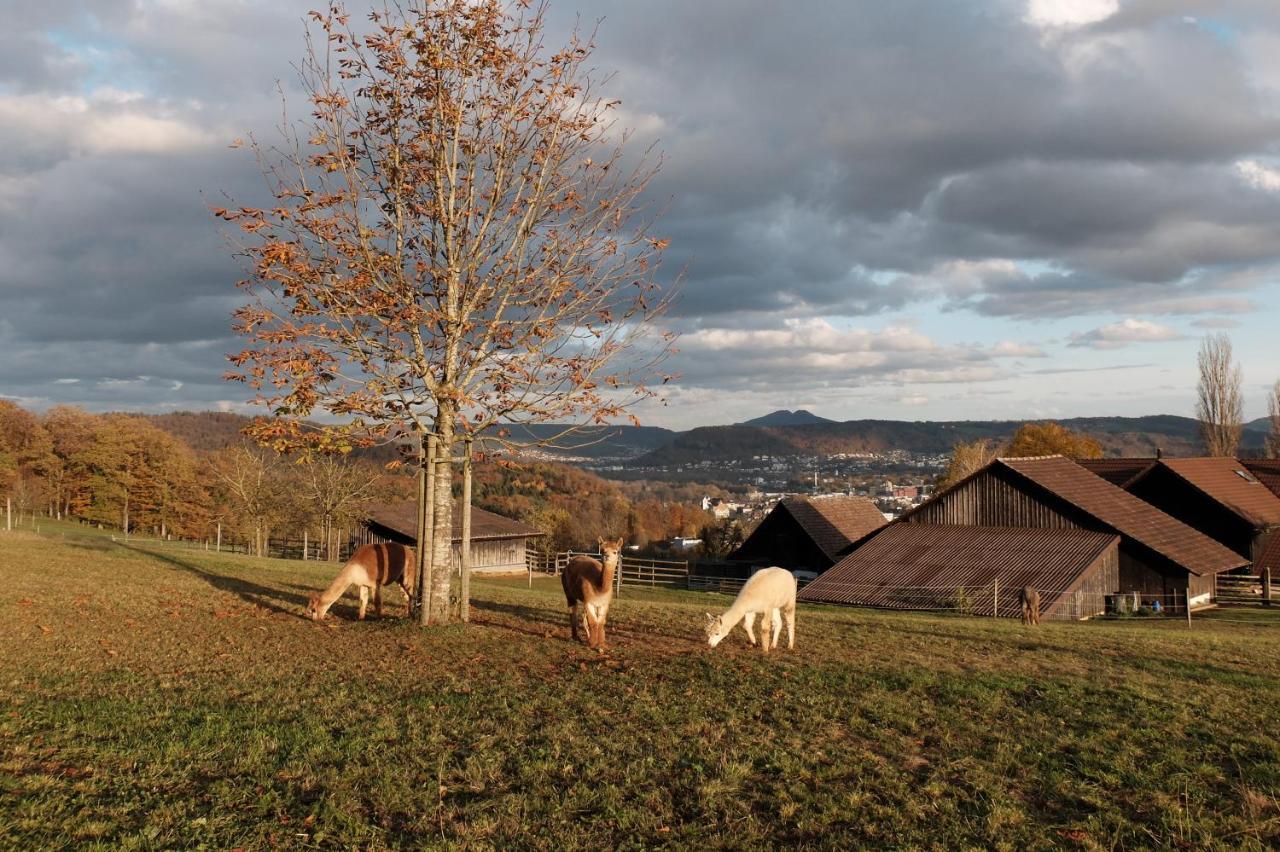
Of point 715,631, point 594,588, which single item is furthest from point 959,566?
point 594,588

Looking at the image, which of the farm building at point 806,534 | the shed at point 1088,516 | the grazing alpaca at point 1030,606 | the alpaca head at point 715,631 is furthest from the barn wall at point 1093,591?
the alpaca head at point 715,631

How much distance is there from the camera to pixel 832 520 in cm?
5147

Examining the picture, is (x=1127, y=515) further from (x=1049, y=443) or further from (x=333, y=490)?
(x=333, y=490)

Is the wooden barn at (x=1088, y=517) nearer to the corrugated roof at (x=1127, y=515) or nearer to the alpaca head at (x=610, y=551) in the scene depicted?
the corrugated roof at (x=1127, y=515)

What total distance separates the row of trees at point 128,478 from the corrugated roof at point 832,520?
30903 millimetres

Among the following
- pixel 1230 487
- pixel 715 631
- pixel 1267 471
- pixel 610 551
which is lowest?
pixel 715 631

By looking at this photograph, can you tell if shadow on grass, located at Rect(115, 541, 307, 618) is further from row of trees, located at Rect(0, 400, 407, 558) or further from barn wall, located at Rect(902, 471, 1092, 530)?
row of trees, located at Rect(0, 400, 407, 558)

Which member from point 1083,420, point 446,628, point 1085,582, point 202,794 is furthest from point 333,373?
point 1083,420

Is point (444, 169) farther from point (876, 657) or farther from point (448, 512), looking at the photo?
point (876, 657)

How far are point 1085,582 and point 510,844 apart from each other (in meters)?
32.9

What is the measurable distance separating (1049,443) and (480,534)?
5135 cm

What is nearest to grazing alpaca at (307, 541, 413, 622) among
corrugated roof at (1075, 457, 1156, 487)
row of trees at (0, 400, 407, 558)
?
corrugated roof at (1075, 457, 1156, 487)

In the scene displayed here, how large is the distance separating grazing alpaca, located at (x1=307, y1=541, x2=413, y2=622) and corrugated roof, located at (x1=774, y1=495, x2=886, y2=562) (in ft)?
115

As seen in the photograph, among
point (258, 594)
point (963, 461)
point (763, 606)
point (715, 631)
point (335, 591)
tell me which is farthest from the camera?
point (963, 461)
